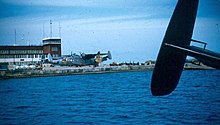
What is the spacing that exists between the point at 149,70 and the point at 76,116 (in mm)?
52432

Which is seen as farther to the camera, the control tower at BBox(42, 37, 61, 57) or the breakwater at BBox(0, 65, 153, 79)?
the control tower at BBox(42, 37, 61, 57)

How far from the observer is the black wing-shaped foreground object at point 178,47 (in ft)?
15.7

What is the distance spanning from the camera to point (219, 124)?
986cm

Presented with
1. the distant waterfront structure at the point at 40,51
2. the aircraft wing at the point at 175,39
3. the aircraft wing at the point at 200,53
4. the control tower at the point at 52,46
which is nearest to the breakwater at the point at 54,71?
the distant waterfront structure at the point at 40,51

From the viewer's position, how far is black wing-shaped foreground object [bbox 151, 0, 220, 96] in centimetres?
→ 479

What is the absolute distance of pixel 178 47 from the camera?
15.9 feet

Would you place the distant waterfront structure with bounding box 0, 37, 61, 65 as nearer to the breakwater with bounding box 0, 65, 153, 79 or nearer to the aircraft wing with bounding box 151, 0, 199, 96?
the breakwater with bounding box 0, 65, 153, 79

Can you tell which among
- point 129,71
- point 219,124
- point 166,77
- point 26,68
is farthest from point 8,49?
point 129,71

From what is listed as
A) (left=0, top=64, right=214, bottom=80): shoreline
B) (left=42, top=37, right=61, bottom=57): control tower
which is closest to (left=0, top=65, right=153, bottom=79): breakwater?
(left=0, top=64, right=214, bottom=80): shoreline

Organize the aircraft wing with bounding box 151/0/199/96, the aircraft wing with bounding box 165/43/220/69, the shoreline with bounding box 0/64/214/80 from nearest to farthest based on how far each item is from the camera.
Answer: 1. the aircraft wing with bounding box 165/43/220/69
2. the aircraft wing with bounding box 151/0/199/96
3. the shoreline with bounding box 0/64/214/80

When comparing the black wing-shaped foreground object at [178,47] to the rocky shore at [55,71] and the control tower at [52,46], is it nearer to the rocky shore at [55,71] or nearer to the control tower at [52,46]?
the rocky shore at [55,71]

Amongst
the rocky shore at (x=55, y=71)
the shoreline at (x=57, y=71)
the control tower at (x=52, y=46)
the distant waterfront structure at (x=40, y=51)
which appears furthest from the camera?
the control tower at (x=52, y=46)

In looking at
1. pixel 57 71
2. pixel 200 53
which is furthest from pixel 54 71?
pixel 200 53

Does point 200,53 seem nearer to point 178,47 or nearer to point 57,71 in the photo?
point 178,47
